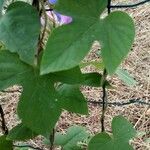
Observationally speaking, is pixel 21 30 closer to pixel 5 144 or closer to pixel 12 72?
pixel 12 72

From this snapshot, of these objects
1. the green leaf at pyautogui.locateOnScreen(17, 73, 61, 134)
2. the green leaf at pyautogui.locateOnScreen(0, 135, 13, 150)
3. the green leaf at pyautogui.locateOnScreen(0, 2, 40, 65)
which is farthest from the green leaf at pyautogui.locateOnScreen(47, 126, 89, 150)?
the green leaf at pyautogui.locateOnScreen(0, 2, 40, 65)

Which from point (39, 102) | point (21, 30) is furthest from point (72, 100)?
point (21, 30)

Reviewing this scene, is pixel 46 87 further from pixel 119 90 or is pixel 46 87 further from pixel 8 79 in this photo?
pixel 119 90

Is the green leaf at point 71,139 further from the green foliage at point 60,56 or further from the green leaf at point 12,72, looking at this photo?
the green leaf at point 12,72

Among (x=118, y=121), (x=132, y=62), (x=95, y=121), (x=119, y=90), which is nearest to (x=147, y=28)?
(x=132, y=62)

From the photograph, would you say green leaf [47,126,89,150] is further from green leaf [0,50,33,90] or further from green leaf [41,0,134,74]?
green leaf [41,0,134,74]

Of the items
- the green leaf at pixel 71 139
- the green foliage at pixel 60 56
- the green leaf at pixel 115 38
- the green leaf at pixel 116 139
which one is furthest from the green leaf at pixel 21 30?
the green leaf at pixel 71 139
